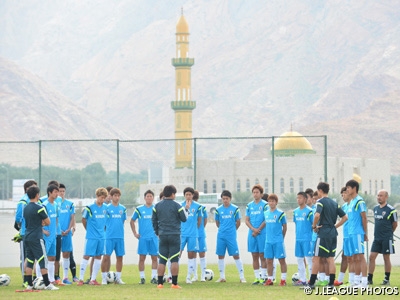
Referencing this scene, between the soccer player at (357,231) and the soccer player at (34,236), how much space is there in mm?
4386

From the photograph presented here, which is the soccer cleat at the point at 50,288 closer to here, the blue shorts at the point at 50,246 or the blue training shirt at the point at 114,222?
the blue shorts at the point at 50,246

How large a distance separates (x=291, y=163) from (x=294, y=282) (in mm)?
72519

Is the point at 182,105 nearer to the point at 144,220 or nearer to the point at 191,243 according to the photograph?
the point at 144,220

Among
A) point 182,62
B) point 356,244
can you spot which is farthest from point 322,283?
point 182,62

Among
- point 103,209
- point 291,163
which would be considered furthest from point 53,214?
point 291,163

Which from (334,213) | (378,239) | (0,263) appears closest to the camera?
(334,213)

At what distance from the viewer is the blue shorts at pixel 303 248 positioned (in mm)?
15477

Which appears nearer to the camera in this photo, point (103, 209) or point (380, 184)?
point (103, 209)

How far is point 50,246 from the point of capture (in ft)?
49.8

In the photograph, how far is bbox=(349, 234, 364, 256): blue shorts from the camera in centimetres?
1392

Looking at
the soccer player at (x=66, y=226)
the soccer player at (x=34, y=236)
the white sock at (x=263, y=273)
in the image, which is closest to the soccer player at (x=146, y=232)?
the soccer player at (x=66, y=226)

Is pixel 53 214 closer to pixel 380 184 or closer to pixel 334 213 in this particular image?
pixel 334 213

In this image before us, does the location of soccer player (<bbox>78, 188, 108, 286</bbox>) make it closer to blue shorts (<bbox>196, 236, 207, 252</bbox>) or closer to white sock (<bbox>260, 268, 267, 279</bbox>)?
blue shorts (<bbox>196, 236, 207, 252</bbox>)

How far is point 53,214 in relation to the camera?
50.3 feet
